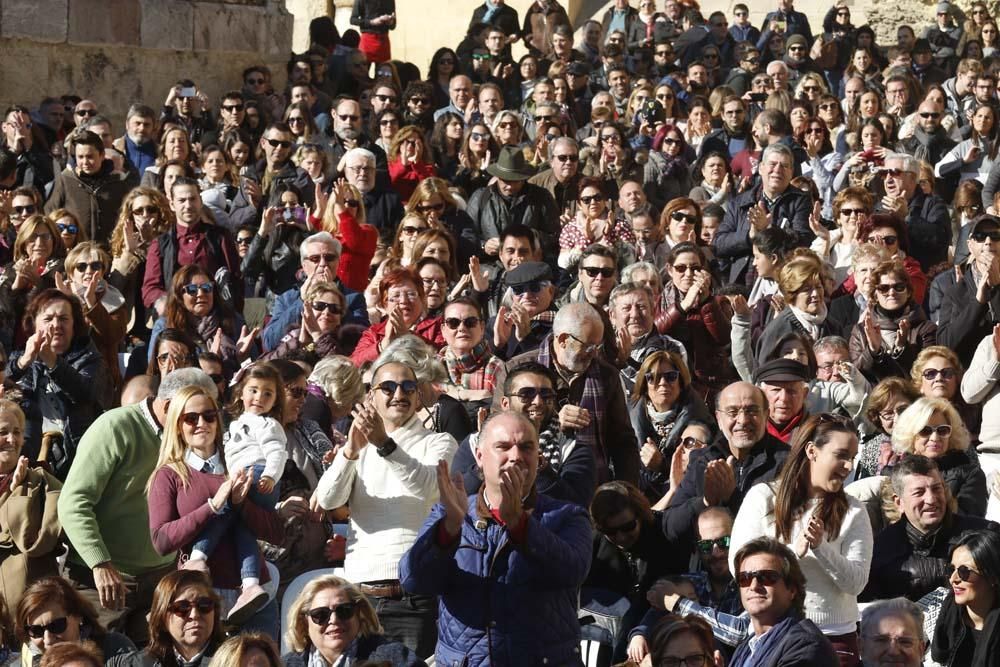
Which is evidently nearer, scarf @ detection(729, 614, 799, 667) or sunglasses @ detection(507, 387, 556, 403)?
scarf @ detection(729, 614, 799, 667)

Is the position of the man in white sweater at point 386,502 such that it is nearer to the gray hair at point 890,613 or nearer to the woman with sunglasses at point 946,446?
the gray hair at point 890,613

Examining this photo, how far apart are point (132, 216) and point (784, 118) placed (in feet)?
17.6

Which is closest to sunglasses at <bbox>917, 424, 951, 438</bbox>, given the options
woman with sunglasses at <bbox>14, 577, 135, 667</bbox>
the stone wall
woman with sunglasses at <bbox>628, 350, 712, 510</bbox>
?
woman with sunglasses at <bbox>628, 350, 712, 510</bbox>

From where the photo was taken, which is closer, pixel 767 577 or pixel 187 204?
pixel 767 577

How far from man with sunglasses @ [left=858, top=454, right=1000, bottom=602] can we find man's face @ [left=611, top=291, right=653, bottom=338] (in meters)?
2.38

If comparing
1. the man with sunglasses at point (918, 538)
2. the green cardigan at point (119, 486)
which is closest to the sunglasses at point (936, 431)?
the man with sunglasses at point (918, 538)

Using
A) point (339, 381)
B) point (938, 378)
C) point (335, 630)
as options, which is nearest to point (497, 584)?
point (335, 630)

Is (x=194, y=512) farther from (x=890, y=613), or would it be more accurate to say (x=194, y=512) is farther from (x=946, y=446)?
(x=946, y=446)

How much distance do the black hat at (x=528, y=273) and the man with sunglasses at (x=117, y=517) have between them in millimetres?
2565

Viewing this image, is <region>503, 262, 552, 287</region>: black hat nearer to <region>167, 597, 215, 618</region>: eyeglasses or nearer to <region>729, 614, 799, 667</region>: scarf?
<region>167, 597, 215, 618</region>: eyeglasses

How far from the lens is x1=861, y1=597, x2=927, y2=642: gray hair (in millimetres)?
6844

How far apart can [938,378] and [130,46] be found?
388 inches

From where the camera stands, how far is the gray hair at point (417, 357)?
8586mm

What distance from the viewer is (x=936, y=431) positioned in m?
8.14
